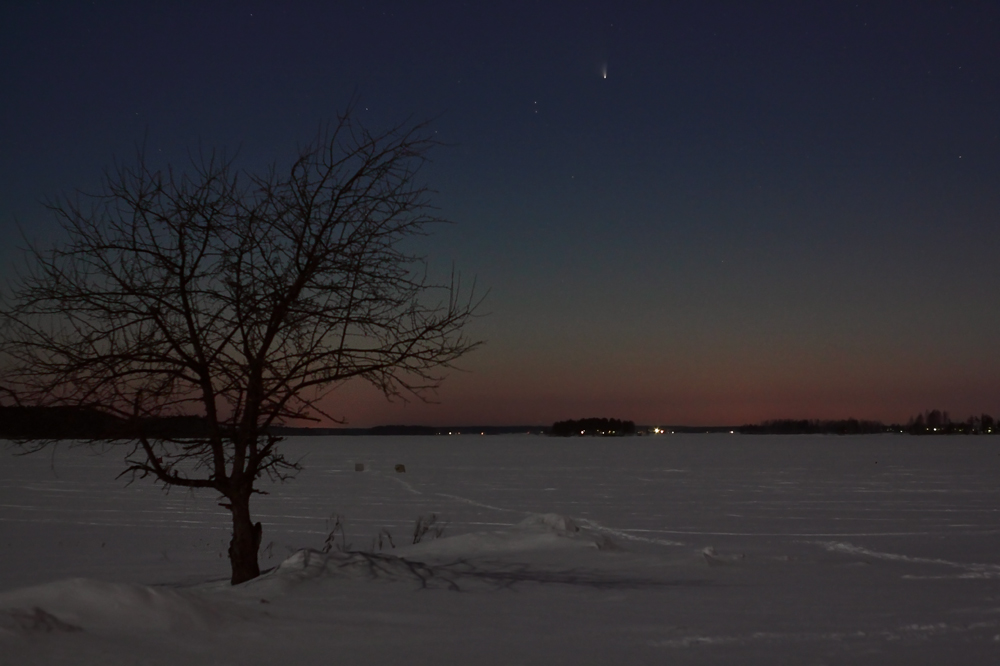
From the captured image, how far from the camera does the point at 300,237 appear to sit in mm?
8711

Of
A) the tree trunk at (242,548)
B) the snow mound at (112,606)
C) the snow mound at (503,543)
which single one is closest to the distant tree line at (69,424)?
the tree trunk at (242,548)

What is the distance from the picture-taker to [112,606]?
6.36 metres

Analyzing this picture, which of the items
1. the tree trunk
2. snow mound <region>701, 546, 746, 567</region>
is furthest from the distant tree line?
snow mound <region>701, 546, 746, 567</region>

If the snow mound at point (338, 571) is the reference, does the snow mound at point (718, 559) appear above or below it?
below

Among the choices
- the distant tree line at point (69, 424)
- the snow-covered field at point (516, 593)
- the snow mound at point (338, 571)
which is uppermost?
the distant tree line at point (69, 424)

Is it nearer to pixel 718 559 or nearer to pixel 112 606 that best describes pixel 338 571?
pixel 112 606

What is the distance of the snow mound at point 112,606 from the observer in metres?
6.19

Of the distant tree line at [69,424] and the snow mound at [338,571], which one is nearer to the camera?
the snow mound at [338,571]

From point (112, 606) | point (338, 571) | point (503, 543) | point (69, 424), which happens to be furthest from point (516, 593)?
point (69, 424)

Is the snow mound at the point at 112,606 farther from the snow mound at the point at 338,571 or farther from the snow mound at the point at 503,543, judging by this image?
the snow mound at the point at 503,543

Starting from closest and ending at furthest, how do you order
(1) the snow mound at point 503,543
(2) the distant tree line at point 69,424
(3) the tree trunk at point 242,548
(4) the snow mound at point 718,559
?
(2) the distant tree line at point 69,424 → (3) the tree trunk at point 242,548 → (4) the snow mound at point 718,559 → (1) the snow mound at point 503,543

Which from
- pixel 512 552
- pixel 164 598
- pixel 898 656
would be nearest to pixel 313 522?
pixel 512 552

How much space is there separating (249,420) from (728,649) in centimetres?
470

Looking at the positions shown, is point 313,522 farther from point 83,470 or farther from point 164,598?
point 83,470
